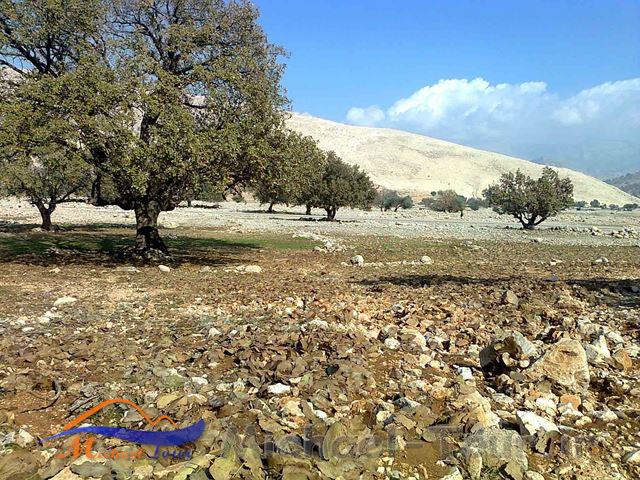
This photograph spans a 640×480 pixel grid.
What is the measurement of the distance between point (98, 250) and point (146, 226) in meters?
3.86

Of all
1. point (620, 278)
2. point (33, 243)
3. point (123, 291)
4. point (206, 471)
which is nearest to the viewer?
point (206, 471)

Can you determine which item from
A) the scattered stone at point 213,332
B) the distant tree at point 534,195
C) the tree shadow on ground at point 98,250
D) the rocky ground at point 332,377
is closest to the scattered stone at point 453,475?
the rocky ground at point 332,377

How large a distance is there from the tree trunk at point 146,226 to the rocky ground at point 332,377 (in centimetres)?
643

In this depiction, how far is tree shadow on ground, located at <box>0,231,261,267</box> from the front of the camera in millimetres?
19156

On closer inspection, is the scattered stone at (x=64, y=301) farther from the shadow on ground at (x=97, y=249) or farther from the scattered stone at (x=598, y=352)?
the scattered stone at (x=598, y=352)

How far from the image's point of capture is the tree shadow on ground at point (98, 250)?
19.2 m

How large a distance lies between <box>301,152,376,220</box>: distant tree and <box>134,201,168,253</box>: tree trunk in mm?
33671

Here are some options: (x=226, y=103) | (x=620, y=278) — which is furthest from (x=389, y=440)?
→ (x=226, y=103)

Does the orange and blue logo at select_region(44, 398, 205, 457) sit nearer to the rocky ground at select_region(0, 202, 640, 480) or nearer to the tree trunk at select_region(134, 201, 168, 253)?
the rocky ground at select_region(0, 202, 640, 480)

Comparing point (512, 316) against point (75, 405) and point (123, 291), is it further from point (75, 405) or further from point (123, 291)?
point (123, 291)

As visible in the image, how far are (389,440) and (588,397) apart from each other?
118 inches

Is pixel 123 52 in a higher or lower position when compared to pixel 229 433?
A: higher

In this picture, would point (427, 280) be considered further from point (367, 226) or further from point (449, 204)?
point (449, 204)

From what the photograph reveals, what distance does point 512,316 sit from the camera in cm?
990
